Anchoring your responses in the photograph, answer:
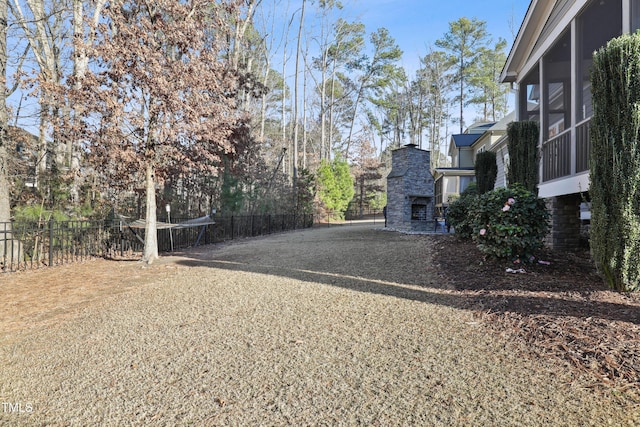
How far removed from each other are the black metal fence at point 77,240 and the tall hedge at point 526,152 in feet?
27.9

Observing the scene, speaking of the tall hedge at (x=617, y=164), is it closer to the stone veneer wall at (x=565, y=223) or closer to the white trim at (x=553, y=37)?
the white trim at (x=553, y=37)

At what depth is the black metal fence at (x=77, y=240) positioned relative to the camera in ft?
22.0

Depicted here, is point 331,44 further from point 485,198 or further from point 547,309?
point 547,309

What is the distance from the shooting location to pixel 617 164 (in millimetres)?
3807

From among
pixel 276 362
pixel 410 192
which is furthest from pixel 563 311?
pixel 410 192

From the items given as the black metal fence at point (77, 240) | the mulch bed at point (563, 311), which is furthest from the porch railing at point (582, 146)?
the black metal fence at point (77, 240)

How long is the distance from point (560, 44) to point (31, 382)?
31.0 feet

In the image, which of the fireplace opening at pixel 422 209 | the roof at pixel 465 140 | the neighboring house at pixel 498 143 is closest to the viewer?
the neighboring house at pixel 498 143

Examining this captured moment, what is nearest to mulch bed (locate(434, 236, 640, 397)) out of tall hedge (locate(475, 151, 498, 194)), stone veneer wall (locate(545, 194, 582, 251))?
stone veneer wall (locate(545, 194, 582, 251))

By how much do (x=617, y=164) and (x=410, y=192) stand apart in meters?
11.1

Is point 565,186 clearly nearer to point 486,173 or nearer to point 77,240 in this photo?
point 486,173

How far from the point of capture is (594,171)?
407 cm

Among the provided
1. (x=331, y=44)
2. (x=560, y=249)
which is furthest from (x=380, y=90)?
(x=560, y=249)

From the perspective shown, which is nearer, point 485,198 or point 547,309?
point 547,309
